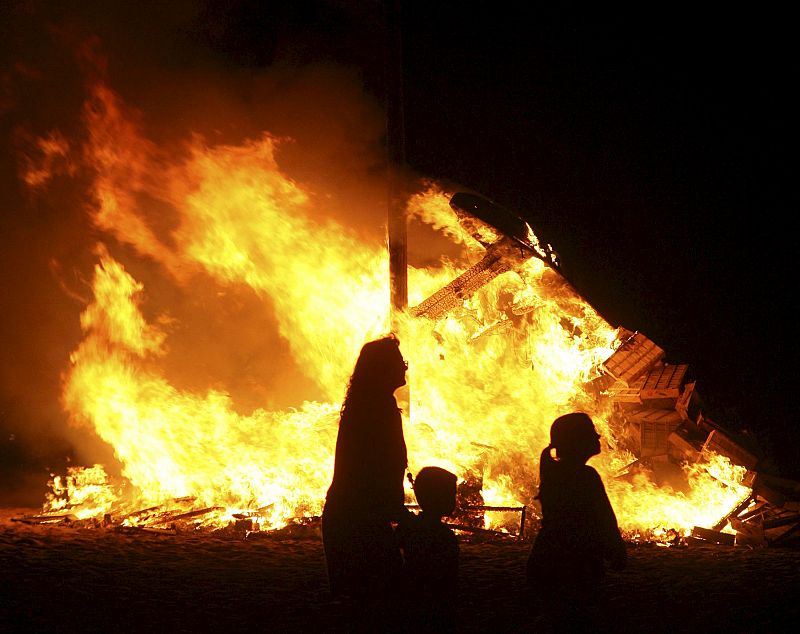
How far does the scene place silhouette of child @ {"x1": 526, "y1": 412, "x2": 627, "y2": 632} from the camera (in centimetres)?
310

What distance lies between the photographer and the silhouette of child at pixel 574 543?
10.2 feet

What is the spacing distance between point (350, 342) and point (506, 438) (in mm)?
3380

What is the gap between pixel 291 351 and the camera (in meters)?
12.0

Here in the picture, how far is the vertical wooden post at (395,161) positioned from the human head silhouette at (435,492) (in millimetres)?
7033

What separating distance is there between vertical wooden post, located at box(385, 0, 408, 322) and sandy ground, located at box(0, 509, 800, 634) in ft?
14.5

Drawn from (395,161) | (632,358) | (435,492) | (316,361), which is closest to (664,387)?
(632,358)

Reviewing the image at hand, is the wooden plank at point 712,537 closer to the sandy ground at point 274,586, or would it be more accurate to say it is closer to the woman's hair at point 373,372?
the sandy ground at point 274,586

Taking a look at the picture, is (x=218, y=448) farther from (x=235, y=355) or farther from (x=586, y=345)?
(x=586, y=345)

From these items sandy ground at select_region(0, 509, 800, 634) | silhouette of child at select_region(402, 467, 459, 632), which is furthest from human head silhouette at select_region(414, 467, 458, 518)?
sandy ground at select_region(0, 509, 800, 634)

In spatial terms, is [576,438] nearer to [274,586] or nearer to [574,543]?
[574,543]

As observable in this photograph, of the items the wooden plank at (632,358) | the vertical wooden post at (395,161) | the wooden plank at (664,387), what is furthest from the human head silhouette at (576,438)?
the wooden plank at (632,358)

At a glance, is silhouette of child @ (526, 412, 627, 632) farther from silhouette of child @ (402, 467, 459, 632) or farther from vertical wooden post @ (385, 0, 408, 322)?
vertical wooden post @ (385, 0, 408, 322)

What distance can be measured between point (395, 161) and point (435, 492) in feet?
26.5

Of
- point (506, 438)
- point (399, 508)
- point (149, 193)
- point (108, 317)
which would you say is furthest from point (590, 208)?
point (399, 508)
